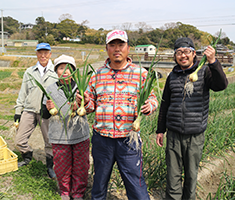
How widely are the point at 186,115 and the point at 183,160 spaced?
44 cm

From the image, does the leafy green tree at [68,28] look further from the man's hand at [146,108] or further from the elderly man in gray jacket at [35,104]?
the man's hand at [146,108]

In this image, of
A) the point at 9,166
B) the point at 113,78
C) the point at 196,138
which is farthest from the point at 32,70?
the point at 196,138

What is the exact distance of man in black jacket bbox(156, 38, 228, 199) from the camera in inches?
70.0

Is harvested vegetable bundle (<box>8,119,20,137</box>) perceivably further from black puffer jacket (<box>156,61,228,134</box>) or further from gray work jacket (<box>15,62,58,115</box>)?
black puffer jacket (<box>156,61,228,134</box>)

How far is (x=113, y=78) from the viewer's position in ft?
5.30

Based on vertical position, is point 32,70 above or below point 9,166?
above

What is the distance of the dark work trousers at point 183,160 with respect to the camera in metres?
1.82

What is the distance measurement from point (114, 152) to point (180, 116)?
678mm

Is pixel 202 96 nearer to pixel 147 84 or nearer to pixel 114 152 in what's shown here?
pixel 147 84

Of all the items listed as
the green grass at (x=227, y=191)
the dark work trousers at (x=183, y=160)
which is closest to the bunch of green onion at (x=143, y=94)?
the dark work trousers at (x=183, y=160)

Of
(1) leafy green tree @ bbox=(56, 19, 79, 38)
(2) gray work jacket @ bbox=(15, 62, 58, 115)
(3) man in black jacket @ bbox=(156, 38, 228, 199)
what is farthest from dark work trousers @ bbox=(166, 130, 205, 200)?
(1) leafy green tree @ bbox=(56, 19, 79, 38)

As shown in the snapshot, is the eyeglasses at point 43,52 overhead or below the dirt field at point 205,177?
overhead

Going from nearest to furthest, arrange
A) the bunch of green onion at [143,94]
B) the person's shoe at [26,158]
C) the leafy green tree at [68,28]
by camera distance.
A: the bunch of green onion at [143,94] < the person's shoe at [26,158] < the leafy green tree at [68,28]

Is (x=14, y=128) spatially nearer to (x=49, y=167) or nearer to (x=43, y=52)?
(x=49, y=167)
